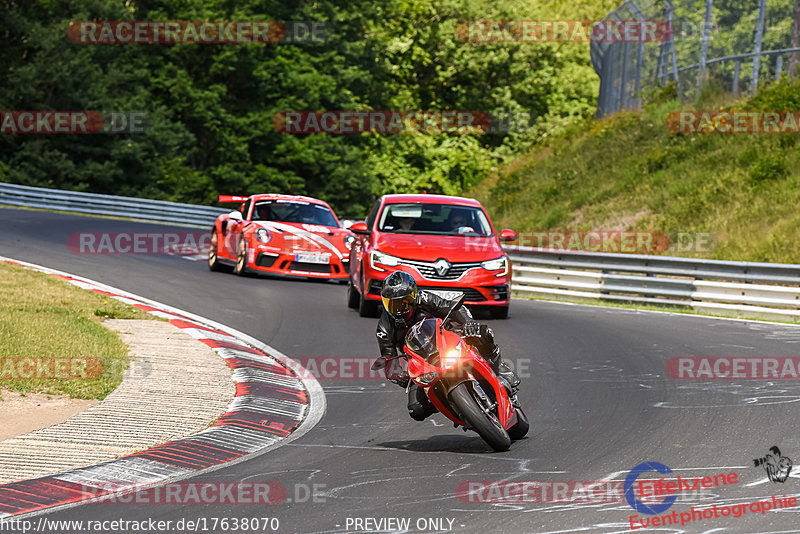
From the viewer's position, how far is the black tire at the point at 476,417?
7.23 metres

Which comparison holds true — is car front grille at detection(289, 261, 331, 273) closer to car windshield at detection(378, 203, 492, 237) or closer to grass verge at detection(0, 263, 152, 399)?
car windshield at detection(378, 203, 492, 237)

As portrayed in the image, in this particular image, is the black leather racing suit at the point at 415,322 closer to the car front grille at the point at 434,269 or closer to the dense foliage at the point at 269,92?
the car front grille at the point at 434,269

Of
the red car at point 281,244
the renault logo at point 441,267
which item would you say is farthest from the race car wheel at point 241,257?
the renault logo at point 441,267

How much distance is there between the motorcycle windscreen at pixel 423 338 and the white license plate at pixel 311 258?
1238cm

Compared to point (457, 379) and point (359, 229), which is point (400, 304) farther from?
point (359, 229)

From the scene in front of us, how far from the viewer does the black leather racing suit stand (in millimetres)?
7535

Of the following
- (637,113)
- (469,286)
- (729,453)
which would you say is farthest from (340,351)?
(637,113)

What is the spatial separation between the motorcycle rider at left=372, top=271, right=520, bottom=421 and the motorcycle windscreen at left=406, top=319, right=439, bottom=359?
0.48 ft

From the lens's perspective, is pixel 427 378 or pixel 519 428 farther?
pixel 519 428

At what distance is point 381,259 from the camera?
48.6ft

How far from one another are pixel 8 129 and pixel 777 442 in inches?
1410
